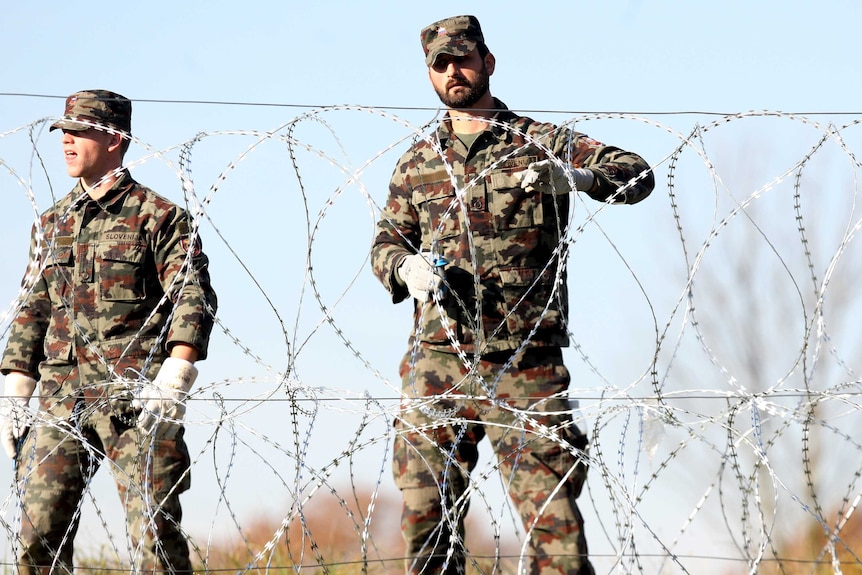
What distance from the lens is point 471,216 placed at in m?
5.38

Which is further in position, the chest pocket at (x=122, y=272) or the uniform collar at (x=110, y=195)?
the uniform collar at (x=110, y=195)

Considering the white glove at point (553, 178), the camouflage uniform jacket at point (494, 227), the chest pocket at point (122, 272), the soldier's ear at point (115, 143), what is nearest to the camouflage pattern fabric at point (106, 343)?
the chest pocket at point (122, 272)

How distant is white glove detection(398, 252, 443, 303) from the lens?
5.14m

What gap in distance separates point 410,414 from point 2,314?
1567 mm

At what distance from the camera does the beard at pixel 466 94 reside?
5418 millimetres

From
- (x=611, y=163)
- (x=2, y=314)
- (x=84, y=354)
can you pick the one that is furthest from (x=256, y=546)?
(x=611, y=163)

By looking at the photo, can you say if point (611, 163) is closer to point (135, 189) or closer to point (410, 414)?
point (410, 414)

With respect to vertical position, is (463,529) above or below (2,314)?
below

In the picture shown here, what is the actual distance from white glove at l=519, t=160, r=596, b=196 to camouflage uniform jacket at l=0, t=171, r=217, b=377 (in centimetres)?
138

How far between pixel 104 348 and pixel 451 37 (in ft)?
6.11

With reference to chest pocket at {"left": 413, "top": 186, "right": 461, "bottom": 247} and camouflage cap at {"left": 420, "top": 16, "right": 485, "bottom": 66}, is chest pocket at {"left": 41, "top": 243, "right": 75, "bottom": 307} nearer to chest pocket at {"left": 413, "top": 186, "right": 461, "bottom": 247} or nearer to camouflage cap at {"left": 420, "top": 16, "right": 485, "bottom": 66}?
chest pocket at {"left": 413, "top": 186, "right": 461, "bottom": 247}

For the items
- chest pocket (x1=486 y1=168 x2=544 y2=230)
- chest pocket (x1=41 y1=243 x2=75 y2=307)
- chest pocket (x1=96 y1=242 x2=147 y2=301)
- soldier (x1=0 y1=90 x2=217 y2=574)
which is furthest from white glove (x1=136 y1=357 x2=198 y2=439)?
chest pocket (x1=486 y1=168 x2=544 y2=230)

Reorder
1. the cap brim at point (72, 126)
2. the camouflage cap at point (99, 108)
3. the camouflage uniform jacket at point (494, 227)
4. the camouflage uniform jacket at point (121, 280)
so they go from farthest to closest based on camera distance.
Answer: the camouflage cap at point (99, 108)
the cap brim at point (72, 126)
the camouflage uniform jacket at point (121, 280)
the camouflage uniform jacket at point (494, 227)

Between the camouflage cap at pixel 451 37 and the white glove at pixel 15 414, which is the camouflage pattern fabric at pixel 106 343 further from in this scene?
the camouflage cap at pixel 451 37
